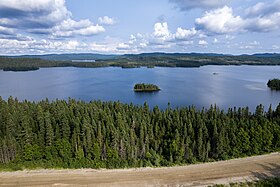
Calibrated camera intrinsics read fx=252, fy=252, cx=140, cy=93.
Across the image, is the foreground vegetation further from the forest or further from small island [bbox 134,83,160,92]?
small island [bbox 134,83,160,92]

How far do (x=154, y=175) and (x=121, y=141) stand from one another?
25.4ft

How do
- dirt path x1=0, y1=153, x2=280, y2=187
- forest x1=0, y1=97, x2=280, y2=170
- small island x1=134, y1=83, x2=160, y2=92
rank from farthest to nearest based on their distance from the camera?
small island x1=134, y1=83, x2=160, y2=92
forest x1=0, y1=97, x2=280, y2=170
dirt path x1=0, y1=153, x2=280, y2=187

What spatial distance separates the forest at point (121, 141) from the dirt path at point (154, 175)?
6.29ft

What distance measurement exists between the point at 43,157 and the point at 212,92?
86704mm

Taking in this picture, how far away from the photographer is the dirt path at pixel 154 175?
1318 inches

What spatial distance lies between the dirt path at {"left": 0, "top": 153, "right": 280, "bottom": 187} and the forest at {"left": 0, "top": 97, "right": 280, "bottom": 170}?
6.29 feet

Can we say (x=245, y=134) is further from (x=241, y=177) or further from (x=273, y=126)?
(x=241, y=177)

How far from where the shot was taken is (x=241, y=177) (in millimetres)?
34344

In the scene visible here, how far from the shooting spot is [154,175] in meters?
35.4

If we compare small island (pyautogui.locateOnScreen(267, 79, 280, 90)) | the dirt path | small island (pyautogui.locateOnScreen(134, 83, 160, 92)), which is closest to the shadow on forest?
the dirt path

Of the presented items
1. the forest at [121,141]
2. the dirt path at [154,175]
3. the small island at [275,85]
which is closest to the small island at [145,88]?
the small island at [275,85]

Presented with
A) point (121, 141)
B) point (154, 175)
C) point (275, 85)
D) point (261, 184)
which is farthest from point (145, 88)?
point (261, 184)

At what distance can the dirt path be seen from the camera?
33469mm

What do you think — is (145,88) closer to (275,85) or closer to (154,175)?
(275,85)
